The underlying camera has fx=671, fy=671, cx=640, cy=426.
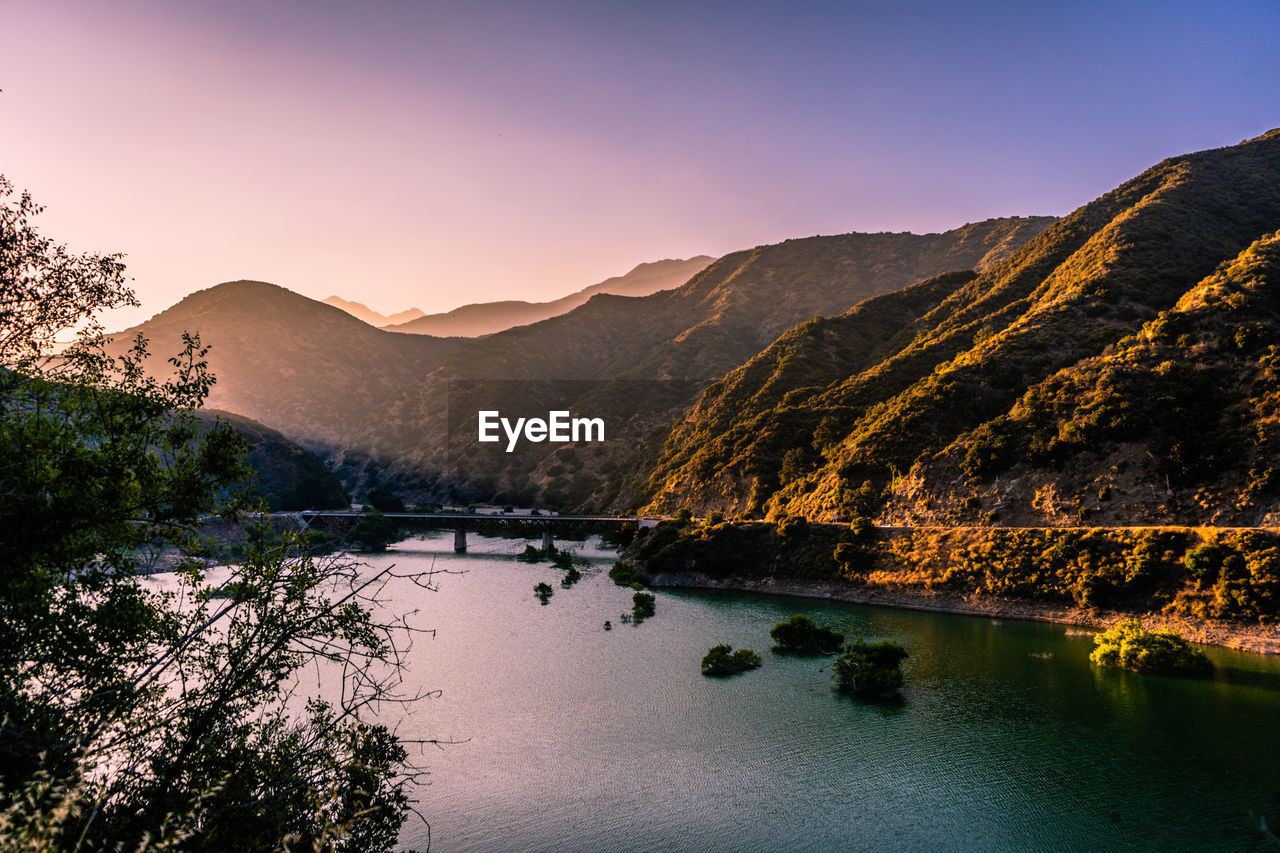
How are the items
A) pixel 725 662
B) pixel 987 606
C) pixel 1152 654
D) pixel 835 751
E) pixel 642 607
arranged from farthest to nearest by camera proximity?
1. pixel 642 607
2. pixel 987 606
3. pixel 725 662
4. pixel 1152 654
5. pixel 835 751

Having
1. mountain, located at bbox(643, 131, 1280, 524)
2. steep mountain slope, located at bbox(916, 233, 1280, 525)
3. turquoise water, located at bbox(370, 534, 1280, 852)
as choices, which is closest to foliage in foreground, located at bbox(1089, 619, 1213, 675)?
turquoise water, located at bbox(370, 534, 1280, 852)

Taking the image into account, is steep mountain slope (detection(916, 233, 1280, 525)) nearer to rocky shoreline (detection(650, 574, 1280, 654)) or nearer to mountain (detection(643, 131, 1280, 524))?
mountain (detection(643, 131, 1280, 524))

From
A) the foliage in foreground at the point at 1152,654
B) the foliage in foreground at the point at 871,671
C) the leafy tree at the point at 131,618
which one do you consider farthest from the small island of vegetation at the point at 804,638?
the leafy tree at the point at 131,618

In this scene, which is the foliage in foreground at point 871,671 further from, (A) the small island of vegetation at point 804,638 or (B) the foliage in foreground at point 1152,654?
(B) the foliage in foreground at point 1152,654

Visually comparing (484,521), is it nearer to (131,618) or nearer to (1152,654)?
(1152,654)

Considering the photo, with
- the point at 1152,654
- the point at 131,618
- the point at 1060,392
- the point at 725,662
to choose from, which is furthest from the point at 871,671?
the point at 1060,392
